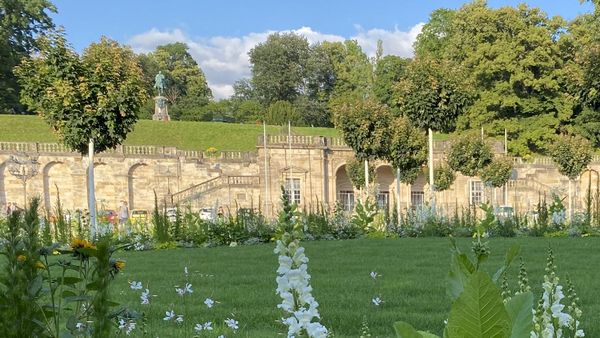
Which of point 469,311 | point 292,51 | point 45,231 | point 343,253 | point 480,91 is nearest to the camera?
point 469,311

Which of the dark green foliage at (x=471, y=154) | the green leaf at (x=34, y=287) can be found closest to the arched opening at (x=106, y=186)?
the dark green foliage at (x=471, y=154)

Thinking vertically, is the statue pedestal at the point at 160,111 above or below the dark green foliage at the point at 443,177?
above

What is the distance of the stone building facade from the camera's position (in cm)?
3344

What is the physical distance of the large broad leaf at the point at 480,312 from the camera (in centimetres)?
69

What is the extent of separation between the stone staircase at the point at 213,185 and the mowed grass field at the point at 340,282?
22344 millimetres

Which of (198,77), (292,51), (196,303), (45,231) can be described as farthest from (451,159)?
(198,77)

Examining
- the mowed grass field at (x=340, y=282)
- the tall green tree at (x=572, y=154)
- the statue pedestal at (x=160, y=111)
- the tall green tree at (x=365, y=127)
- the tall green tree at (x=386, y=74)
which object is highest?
the tall green tree at (x=386, y=74)

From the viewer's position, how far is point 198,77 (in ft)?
229

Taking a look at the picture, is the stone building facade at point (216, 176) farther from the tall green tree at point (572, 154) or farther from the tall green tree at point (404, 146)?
the tall green tree at point (572, 154)

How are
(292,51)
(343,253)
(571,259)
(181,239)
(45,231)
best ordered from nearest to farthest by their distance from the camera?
(571,259)
(343,253)
(45,231)
(181,239)
(292,51)

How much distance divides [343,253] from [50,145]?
97.6 feet

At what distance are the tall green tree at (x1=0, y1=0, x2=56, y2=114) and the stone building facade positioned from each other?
1061 cm

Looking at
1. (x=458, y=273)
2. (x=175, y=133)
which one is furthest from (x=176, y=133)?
(x=458, y=273)

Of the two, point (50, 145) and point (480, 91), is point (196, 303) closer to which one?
point (50, 145)
